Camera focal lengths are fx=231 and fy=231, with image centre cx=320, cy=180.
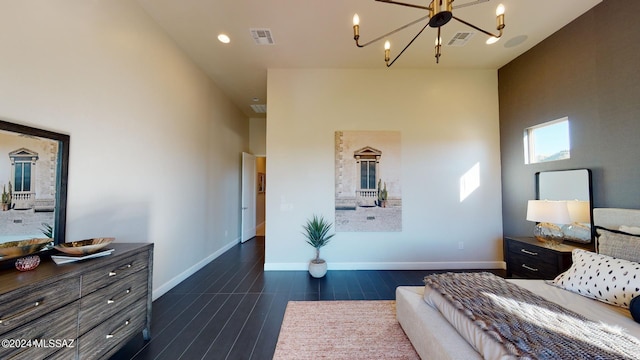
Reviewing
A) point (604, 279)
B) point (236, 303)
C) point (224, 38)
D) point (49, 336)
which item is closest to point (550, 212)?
point (604, 279)

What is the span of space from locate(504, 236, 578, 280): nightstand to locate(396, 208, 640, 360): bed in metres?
0.38

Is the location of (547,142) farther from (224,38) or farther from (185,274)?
(185,274)

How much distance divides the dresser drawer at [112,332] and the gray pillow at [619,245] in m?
3.95

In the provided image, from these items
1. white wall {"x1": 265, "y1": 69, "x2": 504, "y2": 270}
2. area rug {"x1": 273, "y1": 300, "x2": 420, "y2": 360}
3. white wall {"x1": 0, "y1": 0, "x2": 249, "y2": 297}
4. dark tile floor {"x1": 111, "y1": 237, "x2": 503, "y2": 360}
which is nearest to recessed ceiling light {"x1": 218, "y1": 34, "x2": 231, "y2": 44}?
white wall {"x1": 0, "y1": 0, "x2": 249, "y2": 297}

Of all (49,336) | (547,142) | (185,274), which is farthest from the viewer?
(185,274)

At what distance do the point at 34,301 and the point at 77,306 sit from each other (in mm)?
255

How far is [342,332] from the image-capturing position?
83.3 inches

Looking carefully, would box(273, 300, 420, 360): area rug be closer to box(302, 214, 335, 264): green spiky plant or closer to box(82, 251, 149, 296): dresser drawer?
box(302, 214, 335, 264): green spiky plant

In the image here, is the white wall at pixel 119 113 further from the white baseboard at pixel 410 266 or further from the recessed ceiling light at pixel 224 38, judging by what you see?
the white baseboard at pixel 410 266

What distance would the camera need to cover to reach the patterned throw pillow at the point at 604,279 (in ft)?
5.31

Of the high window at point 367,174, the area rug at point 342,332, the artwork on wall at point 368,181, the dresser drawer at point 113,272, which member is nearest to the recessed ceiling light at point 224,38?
the artwork on wall at point 368,181

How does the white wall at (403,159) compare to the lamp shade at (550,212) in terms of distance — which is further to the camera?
the white wall at (403,159)

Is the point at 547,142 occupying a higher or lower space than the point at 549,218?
higher

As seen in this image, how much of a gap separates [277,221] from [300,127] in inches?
63.0
